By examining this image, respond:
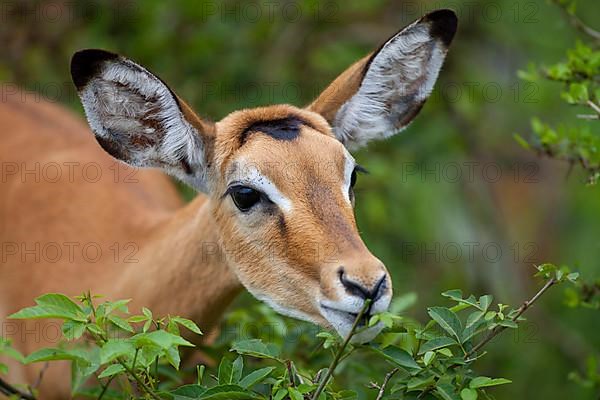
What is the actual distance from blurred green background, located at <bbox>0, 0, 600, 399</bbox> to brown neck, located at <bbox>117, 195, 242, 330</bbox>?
2.50m

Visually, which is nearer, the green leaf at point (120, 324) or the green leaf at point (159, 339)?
the green leaf at point (159, 339)

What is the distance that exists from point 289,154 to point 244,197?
0.31 meters

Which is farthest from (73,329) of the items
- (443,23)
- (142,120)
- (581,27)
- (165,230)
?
(581,27)

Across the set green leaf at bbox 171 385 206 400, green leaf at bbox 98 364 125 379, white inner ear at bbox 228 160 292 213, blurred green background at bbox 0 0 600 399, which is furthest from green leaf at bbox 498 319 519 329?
blurred green background at bbox 0 0 600 399

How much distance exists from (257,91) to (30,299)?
2.90 m

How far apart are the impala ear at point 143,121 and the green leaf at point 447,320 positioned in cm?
181

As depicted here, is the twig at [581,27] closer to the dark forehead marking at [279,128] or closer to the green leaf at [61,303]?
the dark forehead marking at [279,128]

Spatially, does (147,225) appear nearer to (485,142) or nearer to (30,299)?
(30,299)

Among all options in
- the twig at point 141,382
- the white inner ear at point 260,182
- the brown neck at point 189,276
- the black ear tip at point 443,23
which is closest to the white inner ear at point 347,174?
the white inner ear at point 260,182

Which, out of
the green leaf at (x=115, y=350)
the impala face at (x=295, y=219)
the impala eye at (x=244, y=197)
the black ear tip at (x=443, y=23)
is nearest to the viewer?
the green leaf at (x=115, y=350)

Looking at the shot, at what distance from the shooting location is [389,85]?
17.9 ft

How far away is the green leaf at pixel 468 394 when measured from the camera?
3.40m

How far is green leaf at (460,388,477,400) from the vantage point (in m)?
3.40

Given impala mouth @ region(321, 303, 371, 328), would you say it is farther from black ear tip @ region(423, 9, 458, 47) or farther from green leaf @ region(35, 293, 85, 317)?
black ear tip @ region(423, 9, 458, 47)
